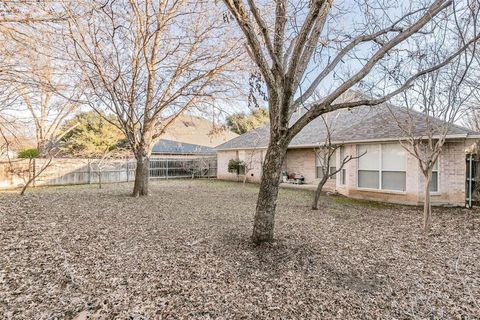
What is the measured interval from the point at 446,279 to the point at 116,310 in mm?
4352

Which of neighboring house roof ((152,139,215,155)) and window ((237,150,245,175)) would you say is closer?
window ((237,150,245,175))

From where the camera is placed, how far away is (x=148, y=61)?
9125 mm

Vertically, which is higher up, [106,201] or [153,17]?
[153,17]

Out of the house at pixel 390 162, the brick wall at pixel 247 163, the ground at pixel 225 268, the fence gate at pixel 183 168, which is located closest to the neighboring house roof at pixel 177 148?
the fence gate at pixel 183 168

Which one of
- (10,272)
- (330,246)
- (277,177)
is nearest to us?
(10,272)

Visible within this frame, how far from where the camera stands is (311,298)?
10.6ft

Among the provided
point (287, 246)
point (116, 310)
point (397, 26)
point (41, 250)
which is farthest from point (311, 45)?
point (41, 250)

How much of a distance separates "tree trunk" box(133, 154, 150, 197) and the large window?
328 inches

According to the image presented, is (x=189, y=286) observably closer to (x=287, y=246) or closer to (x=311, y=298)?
(x=311, y=298)

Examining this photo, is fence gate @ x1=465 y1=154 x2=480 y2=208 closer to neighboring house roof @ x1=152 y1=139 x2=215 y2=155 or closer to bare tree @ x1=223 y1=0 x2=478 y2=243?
bare tree @ x1=223 y1=0 x2=478 y2=243

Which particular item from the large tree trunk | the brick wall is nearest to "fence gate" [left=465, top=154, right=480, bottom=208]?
the large tree trunk

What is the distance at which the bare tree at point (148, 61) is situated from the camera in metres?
8.23

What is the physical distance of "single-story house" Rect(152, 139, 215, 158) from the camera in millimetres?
22084

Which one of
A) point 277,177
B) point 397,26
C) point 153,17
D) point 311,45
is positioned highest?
point 153,17
